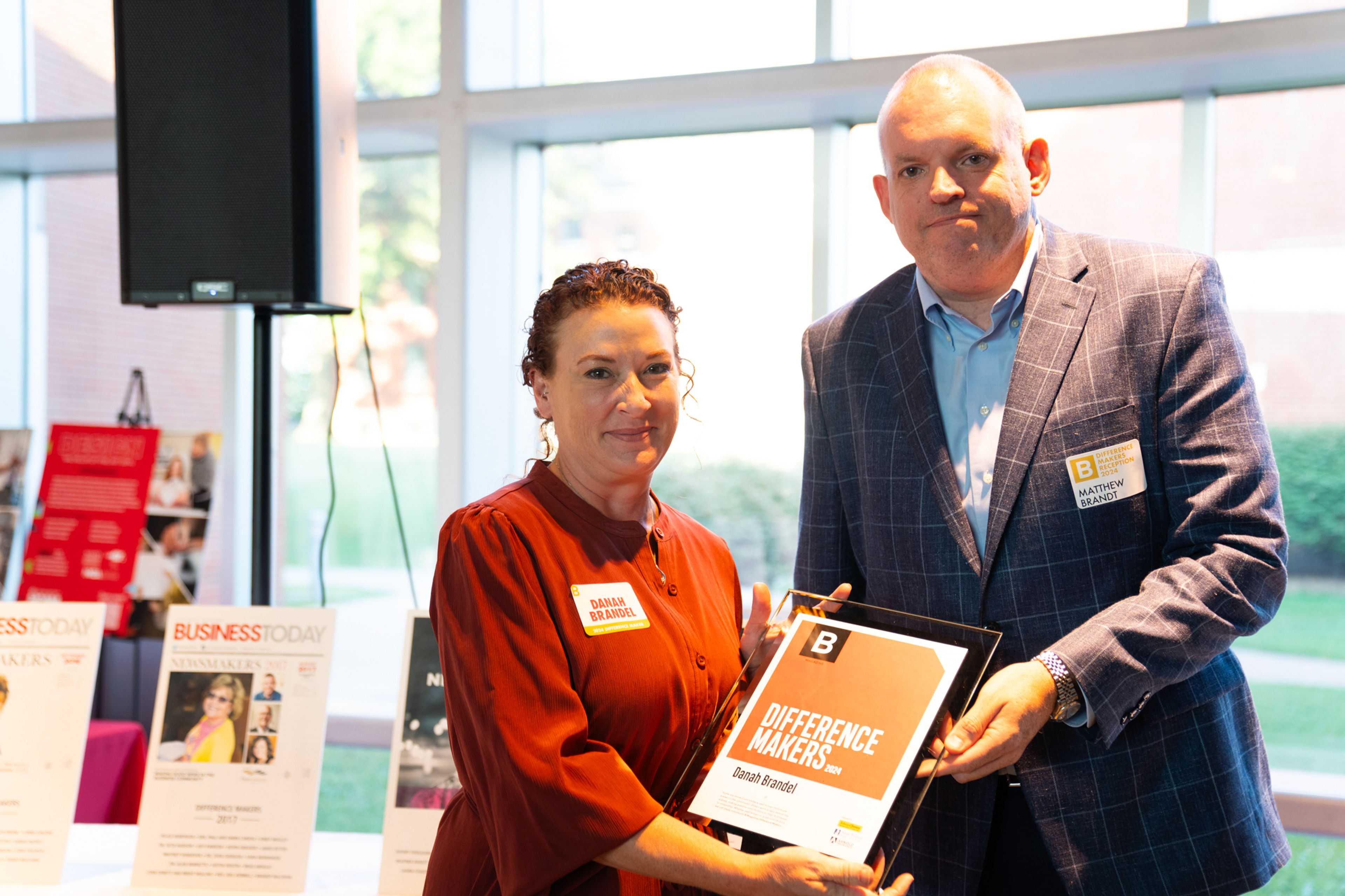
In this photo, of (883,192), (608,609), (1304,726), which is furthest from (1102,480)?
(1304,726)

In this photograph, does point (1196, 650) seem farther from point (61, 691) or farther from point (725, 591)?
point (61, 691)

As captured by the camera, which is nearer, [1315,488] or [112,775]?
[1315,488]

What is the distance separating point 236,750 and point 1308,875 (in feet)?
12.6

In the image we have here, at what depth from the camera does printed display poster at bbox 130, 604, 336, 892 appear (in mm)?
2225

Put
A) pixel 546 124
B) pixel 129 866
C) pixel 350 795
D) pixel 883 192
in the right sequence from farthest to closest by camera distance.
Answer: pixel 350 795, pixel 546 124, pixel 129 866, pixel 883 192

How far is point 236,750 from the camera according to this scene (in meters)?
2.29

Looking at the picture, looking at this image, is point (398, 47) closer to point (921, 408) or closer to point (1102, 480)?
point (921, 408)

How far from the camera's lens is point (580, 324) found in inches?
63.9

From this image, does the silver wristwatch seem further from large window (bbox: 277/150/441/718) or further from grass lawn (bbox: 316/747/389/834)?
grass lawn (bbox: 316/747/389/834)

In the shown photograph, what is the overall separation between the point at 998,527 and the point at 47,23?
4.62m

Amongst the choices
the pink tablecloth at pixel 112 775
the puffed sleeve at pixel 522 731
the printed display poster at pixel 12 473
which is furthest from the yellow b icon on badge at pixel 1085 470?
the printed display poster at pixel 12 473

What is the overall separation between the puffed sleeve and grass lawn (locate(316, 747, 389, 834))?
3.46 meters

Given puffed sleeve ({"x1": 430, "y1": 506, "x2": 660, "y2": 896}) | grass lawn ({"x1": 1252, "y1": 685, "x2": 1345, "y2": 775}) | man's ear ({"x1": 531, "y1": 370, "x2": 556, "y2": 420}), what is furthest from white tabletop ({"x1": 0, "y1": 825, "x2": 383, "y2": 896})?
grass lawn ({"x1": 1252, "y1": 685, "x2": 1345, "y2": 775})

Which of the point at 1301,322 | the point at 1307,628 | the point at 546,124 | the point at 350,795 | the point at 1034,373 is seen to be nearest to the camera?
the point at 1034,373
